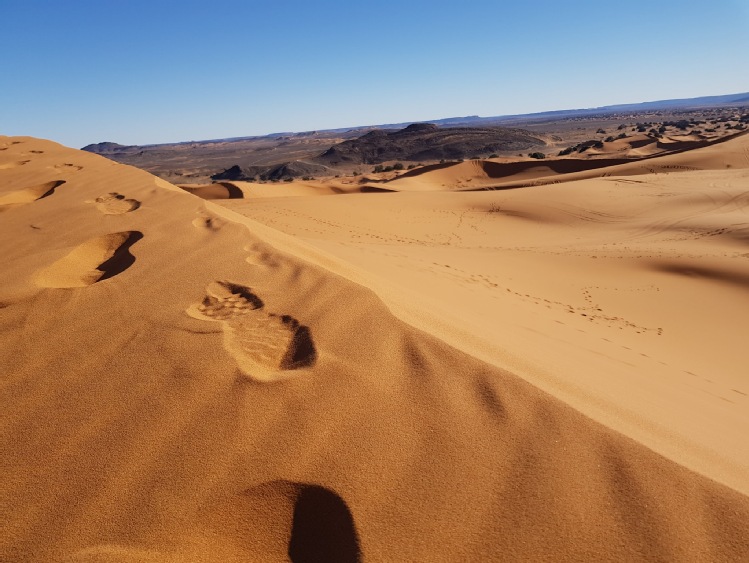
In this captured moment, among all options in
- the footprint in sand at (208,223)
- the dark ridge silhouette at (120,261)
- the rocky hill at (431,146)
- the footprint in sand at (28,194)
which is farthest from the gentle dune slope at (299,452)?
the rocky hill at (431,146)

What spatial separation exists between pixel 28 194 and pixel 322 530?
652cm

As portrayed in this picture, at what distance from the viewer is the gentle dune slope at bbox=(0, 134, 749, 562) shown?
1.43 m

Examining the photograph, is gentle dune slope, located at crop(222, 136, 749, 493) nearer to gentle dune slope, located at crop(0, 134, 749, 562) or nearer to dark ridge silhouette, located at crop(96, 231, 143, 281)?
gentle dune slope, located at crop(0, 134, 749, 562)

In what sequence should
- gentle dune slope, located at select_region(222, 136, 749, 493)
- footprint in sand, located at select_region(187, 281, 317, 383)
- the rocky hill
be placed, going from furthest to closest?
the rocky hill
gentle dune slope, located at select_region(222, 136, 749, 493)
footprint in sand, located at select_region(187, 281, 317, 383)

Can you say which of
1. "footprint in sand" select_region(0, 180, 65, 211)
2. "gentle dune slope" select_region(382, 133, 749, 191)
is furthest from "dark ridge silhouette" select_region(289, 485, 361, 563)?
"gentle dune slope" select_region(382, 133, 749, 191)

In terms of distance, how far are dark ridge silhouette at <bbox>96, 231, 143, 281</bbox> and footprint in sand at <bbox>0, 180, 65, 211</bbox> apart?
7.90 ft

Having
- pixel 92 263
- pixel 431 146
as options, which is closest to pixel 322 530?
pixel 92 263

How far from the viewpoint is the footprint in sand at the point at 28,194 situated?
17.6ft

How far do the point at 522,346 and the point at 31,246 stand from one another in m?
3.99

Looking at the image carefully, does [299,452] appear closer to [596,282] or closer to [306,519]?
[306,519]

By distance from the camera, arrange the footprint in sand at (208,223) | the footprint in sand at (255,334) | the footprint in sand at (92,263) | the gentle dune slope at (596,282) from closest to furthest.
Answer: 1. the footprint in sand at (255,334)
2. the gentle dune slope at (596,282)
3. the footprint in sand at (92,263)
4. the footprint in sand at (208,223)

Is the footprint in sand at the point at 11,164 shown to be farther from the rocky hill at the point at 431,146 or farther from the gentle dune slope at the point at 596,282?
the rocky hill at the point at 431,146

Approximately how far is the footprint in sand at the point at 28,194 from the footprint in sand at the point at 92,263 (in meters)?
2.26

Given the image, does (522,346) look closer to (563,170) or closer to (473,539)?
(473,539)
